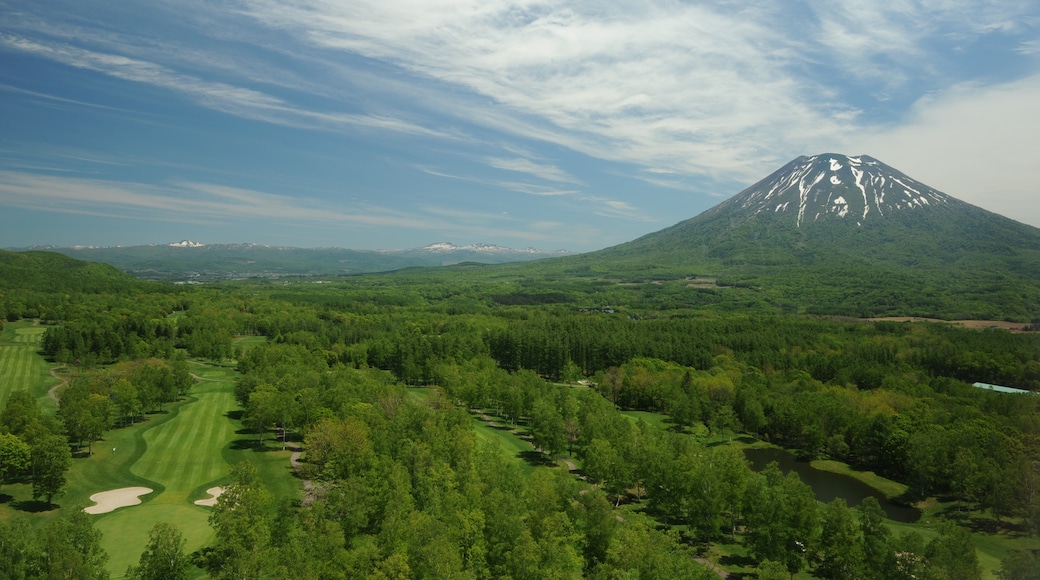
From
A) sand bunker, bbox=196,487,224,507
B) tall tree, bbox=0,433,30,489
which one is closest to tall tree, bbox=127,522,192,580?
sand bunker, bbox=196,487,224,507

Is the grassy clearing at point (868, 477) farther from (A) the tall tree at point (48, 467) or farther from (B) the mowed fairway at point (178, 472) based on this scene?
(A) the tall tree at point (48, 467)

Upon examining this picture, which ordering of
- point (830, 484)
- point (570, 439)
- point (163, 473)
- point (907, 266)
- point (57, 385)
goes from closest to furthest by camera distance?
point (163, 473)
point (830, 484)
point (570, 439)
point (57, 385)
point (907, 266)

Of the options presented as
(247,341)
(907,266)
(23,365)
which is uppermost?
(907,266)

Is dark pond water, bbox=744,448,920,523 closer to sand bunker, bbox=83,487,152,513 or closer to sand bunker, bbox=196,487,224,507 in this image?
sand bunker, bbox=196,487,224,507

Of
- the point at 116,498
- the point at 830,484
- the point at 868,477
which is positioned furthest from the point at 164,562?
the point at 868,477

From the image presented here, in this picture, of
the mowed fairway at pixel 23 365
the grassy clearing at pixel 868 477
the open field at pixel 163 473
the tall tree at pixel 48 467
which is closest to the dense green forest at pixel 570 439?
the tall tree at pixel 48 467

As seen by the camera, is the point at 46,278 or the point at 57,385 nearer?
the point at 57,385

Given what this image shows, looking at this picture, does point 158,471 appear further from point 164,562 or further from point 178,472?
point 164,562

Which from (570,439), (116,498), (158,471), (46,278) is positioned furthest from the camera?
(46,278)
